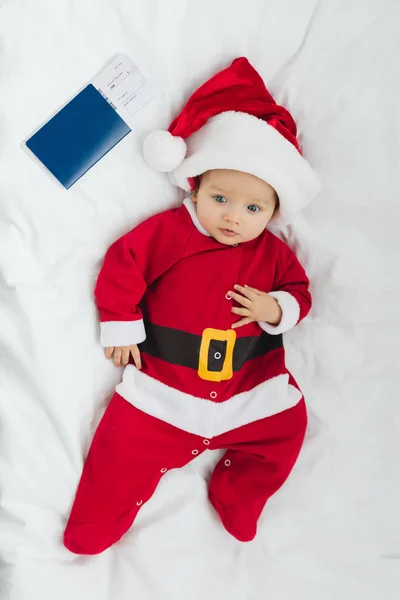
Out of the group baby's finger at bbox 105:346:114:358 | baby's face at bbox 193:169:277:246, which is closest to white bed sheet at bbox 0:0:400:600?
baby's finger at bbox 105:346:114:358

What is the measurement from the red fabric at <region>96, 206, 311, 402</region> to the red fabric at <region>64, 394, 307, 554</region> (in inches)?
3.5

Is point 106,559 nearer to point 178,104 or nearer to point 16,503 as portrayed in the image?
point 16,503

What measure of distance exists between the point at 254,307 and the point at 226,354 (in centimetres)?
10

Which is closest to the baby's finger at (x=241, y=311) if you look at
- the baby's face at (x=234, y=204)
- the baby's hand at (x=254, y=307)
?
the baby's hand at (x=254, y=307)

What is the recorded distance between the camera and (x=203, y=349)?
1184mm

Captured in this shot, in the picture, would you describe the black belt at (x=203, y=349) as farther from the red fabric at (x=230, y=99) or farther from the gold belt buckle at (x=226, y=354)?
the red fabric at (x=230, y=99)

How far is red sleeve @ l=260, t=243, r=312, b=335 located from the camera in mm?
1212

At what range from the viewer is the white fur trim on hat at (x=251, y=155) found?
1.10 meters

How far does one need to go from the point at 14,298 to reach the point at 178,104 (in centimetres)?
48

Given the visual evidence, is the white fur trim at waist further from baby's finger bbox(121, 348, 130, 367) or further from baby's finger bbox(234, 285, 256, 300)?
baby's finger bbox(234, 285, 256, 300)

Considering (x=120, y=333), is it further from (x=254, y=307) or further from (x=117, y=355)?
(x=254, y=307)

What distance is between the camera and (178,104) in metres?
1.20

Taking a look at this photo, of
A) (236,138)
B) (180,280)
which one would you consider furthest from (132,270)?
(236,138)

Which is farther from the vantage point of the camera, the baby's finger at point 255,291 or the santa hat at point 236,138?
the baby's finger at point 255,291
